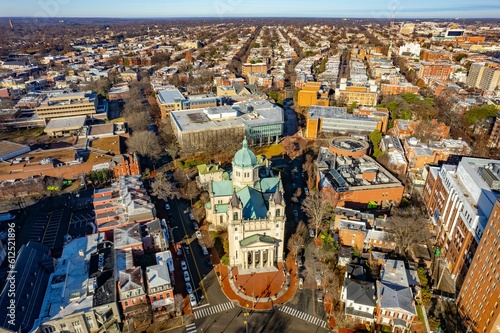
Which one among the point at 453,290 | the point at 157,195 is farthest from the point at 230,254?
the point at 453,290

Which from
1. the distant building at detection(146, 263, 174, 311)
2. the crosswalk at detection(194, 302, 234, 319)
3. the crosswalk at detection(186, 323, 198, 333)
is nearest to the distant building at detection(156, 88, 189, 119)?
the distant building at detection(146, 263, 174, 311)

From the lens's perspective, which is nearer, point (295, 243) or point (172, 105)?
point (295, 243)

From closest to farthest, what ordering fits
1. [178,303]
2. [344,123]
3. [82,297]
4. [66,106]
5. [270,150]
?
[82,297]
[178,303]
[270,150]
[344,123]
[66,106]

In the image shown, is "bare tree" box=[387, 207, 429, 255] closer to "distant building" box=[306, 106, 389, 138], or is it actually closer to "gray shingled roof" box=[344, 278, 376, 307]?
"gray shingled roof" box=[344, 278, 376, 307]

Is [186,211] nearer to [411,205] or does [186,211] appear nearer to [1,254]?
[1,254]

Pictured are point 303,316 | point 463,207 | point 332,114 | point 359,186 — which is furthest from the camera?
point 332,114

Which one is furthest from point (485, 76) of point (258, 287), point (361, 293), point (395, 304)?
point (258, 287)

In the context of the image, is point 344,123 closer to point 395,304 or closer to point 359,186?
point 359,186
